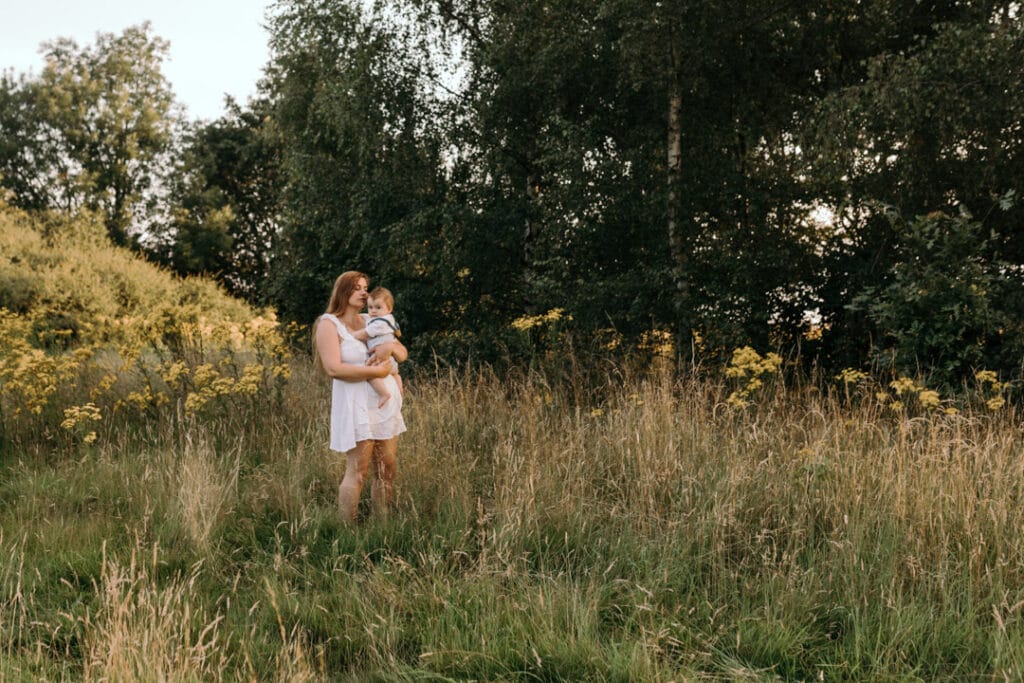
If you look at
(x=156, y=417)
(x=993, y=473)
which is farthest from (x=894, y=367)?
(x=156, y=417)

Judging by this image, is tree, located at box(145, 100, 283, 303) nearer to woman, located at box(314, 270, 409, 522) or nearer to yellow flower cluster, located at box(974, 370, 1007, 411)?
woman, located at box(314, 270, 409, 522)

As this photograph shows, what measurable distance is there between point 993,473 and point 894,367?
351 centimetres

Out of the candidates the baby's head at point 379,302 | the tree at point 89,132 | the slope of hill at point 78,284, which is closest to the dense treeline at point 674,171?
the baby's head at point 379,302

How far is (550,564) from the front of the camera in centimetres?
423

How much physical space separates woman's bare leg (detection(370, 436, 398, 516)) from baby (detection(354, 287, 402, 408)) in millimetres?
282

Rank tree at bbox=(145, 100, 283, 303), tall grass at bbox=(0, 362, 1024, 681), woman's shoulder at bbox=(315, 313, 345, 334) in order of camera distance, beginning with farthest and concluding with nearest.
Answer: tree at bbox=(145, 100, 283, 303), woman's shoulder at bbox=(315, 313, 345, 334), tall grass at bbox=(0, 362, 1024, 681)

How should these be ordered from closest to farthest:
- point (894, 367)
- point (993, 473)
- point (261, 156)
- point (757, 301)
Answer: point (993, 473) → point (894, 367) → point (757, 301) → point (261, 156)

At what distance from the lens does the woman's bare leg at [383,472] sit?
5148 millimetres

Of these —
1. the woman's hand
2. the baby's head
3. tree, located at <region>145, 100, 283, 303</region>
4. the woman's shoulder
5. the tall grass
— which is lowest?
the tall grass

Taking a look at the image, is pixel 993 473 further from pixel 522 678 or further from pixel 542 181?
pixel 542 181

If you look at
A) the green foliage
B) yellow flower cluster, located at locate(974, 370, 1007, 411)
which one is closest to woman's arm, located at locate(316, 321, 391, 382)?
yellow flower cluster, located at locate(974, 370, 1007, 411)

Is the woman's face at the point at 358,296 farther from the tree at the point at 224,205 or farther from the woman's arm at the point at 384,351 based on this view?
the tree at the point at 224,205

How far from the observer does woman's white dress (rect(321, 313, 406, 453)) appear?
5031mm

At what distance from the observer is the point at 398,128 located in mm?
12305
